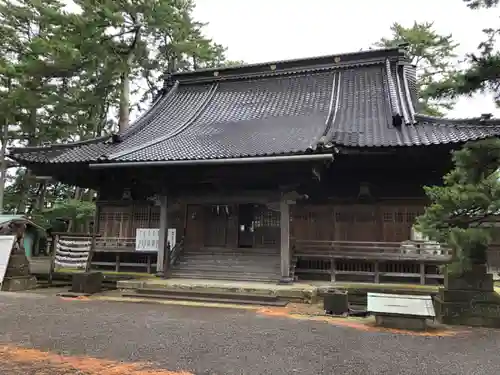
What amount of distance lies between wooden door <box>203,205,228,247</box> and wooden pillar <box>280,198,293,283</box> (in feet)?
10.9

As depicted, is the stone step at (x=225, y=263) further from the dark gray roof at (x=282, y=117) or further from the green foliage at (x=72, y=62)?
the green foliage at (x=72, y=62)

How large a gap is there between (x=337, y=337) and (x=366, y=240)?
5.81m

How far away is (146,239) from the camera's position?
12.2m

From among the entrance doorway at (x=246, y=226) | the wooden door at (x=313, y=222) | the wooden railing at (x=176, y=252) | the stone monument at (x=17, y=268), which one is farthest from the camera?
the entrance doorway at (x=246, y=226)

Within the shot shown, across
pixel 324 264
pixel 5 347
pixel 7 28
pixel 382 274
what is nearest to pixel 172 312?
pixel 5 347

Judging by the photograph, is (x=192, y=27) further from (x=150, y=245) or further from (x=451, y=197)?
(x=451, y=197)

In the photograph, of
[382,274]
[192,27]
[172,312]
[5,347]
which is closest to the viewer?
[5,347]

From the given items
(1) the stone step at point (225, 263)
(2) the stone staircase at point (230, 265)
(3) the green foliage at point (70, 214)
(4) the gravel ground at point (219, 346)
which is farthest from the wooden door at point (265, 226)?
(3) the green foliage at point (70, 214)

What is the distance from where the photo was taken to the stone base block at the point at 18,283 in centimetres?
1102

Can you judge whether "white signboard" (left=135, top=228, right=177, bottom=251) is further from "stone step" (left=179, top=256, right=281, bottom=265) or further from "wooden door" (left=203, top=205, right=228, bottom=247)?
"wooden door" (left=203, top=205, right=228, bottom=247)

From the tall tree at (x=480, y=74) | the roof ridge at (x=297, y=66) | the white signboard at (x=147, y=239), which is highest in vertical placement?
the roof ridge at (x=297, y=66)

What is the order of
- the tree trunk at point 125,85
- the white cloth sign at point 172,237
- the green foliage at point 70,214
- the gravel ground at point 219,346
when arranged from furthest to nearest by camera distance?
the green foliage at point 70,214, the tree trunk at point 125,85, the white cloth sign at point 172,237, the gravel ground at point 219,346

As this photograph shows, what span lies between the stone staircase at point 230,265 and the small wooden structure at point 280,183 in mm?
45

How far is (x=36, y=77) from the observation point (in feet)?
67.0
